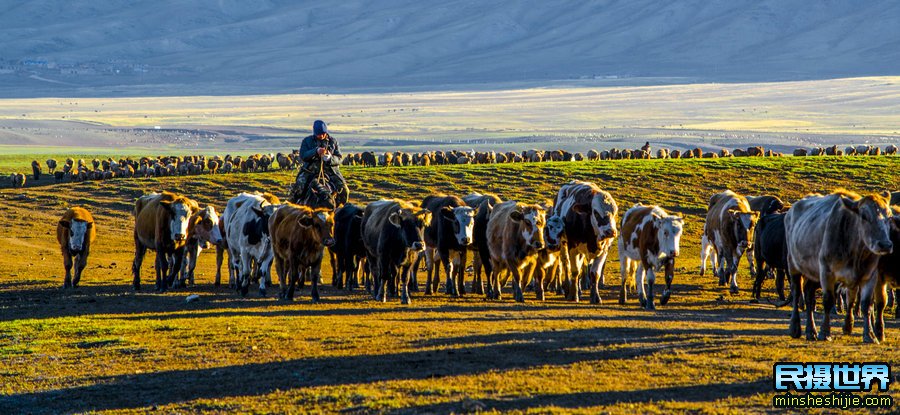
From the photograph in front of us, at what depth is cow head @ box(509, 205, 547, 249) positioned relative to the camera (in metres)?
20.6

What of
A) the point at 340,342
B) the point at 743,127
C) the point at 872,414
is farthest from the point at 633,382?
the point at 743,127

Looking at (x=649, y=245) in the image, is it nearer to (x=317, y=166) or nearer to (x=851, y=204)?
(x=851, y=204)

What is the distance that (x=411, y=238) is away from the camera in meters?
20.2

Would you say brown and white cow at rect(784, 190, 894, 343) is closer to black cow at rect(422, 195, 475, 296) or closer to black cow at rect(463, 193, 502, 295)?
black cow at rect(422, 195, 475, 296)

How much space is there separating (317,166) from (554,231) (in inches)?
216

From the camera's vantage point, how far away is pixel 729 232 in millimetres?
24297

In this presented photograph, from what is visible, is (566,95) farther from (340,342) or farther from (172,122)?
(340,342)

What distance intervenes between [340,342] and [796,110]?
6382 inches

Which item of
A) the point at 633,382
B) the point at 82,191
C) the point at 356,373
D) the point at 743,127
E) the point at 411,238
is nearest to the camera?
the point at 633,382

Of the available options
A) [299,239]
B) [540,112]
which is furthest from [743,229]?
[540,112]

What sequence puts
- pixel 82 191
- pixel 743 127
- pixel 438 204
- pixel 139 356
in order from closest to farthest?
pixel 139 356 < pixel 438 204 < pixel 82 191 < pixel 743 127

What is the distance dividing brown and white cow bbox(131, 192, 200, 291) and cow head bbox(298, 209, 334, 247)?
3358 mm

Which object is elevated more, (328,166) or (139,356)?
(328,166)

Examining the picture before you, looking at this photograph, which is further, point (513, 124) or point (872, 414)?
point (513, 124)
